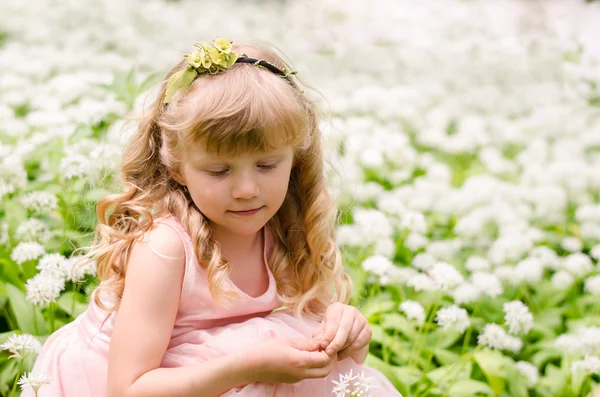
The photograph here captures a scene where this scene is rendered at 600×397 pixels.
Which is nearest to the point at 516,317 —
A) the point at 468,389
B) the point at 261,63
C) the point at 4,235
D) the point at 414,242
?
the point at 468,389

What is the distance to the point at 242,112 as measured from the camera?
1682mm

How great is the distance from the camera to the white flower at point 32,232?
8.06 feet

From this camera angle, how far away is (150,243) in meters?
1.76

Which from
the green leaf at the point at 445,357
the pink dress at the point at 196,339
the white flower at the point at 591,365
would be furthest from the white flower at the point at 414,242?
the pink dress at the point at 196,339

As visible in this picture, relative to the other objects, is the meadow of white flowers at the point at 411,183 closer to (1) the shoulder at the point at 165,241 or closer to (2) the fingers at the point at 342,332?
(2) the fingers at the point at 342,332

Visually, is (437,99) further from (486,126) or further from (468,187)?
(468,187)

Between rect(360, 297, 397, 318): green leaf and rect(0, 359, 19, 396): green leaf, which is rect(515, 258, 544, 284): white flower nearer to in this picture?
rect(360, 297, 397, 318): green leaf

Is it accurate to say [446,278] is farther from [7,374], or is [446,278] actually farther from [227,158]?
[7,374]

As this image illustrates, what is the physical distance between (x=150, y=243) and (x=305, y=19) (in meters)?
6.50

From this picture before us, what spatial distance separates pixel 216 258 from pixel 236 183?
20cm

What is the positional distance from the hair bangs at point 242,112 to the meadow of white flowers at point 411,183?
1.24 ft

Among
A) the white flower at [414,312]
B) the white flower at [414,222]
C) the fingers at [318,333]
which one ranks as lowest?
the white flower at [414,312]

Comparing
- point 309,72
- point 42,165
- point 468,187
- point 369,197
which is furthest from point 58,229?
point 309,72

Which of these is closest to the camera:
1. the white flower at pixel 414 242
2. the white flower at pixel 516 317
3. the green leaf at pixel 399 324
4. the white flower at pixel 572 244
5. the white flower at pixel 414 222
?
the white flower at pixel 516 317
